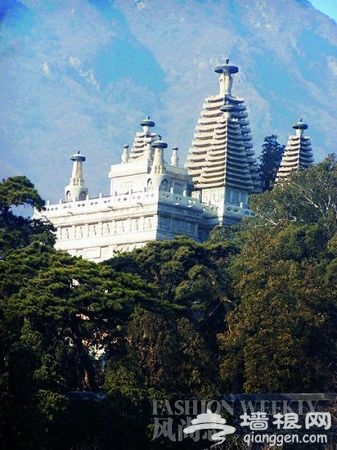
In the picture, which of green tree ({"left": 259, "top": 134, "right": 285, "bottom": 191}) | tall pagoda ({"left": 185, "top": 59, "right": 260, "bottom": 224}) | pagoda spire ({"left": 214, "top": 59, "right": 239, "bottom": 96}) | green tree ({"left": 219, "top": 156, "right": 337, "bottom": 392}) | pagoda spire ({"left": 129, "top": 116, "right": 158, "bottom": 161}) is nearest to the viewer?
green tree ({"left": 219, "top": 156, "right": 337, "bottom": 392})

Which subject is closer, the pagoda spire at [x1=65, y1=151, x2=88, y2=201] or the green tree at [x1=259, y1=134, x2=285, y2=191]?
the pagoda spire at [x1=65, y1=151, x2=88, y2=201]

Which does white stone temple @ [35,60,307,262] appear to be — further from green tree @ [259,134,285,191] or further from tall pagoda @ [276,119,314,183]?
green tree @ [259,134,285,191]

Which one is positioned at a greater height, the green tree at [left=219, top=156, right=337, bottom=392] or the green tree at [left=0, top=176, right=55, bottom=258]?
the green tree at [left=0, top=176, right=55, bottom=258]

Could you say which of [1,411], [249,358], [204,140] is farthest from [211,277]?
[204,140]

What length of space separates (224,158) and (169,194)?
687cm

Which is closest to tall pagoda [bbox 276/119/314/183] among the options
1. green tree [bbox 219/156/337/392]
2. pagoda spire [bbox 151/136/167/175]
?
pagoda spire [bbox 151/136/167/175]

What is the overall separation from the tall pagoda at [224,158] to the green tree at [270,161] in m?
2.39

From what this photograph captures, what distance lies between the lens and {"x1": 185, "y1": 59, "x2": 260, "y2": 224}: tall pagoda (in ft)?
306

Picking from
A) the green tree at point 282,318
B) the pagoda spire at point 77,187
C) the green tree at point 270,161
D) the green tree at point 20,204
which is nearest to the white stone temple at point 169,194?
the pagoda spire at point 77,187

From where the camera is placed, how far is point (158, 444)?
54.4 metres

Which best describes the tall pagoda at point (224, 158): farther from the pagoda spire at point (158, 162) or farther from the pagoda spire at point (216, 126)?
the pagoda spire at point (158, 162)

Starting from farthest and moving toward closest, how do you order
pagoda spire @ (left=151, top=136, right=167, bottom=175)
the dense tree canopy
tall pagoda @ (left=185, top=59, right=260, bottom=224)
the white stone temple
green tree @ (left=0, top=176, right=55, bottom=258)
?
tall pagoda @ (left=185, top=59, right=260, bottom=224)
pagoda spire @ (left=151, top=136, right=167, bottom=175)
the white stone temple
green tree @ (left=0, top=176, right=55, bottom=258)
the dense tree canopy

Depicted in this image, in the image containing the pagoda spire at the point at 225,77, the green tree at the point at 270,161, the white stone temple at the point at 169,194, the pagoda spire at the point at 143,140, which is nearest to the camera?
the white stone temple at the point at 169,194

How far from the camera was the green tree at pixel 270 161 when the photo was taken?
3954 inches
